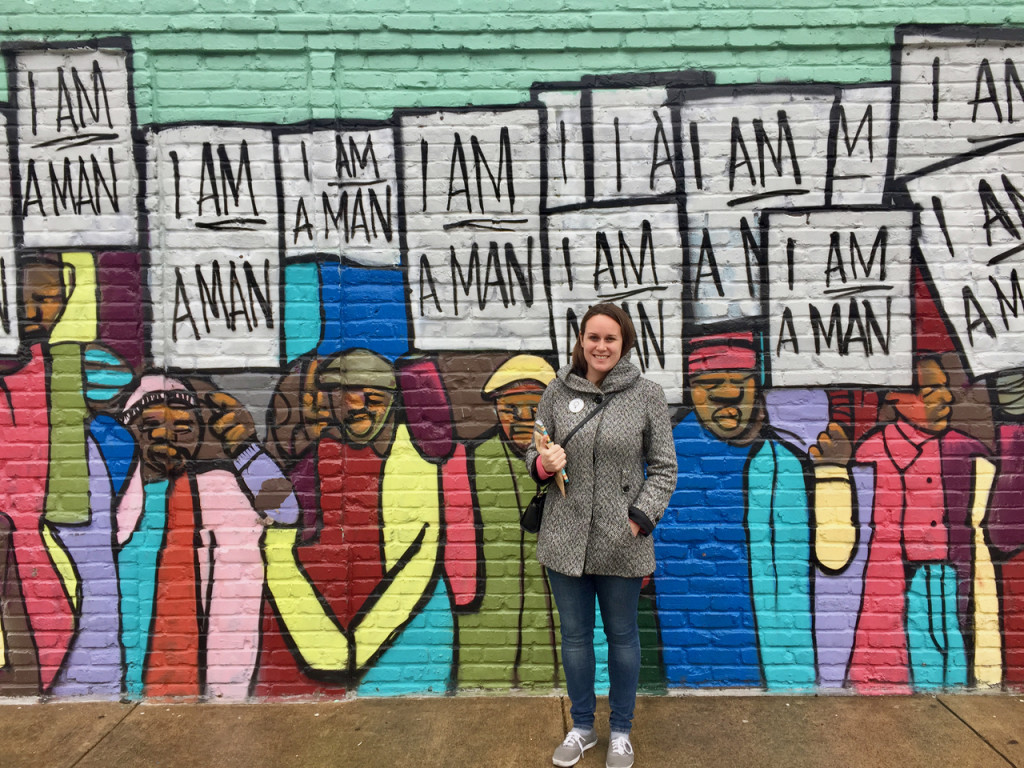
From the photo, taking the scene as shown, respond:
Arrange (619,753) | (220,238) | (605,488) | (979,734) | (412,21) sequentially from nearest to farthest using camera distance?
(605,488)
(619,753)
(979,734)
(412,21)
(220,238)

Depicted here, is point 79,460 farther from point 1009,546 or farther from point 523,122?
point 1009,546

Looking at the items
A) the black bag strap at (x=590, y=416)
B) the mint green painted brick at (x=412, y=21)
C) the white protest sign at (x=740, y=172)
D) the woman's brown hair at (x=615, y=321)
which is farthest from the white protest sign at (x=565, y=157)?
the black bag strap at (x=590, y=416)

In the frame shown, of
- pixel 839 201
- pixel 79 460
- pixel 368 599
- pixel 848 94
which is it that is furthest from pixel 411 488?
pixel 848 94

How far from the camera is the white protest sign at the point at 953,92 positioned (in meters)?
3.70

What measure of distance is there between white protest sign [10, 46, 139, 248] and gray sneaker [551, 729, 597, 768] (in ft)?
10.4

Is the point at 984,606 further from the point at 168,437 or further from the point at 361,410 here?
the point at 168,437

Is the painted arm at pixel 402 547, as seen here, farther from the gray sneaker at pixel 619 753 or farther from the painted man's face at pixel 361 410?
the gray sneaker at pixel 619 753

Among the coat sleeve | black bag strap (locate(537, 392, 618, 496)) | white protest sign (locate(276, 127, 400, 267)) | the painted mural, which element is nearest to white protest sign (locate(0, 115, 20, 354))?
the painted mural

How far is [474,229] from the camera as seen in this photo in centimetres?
379

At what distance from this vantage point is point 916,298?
3.77 metres

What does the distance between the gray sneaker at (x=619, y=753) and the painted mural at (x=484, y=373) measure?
0.68 m

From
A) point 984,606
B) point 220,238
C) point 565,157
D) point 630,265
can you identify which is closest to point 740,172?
point 630,265

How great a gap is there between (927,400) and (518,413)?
2042 mm

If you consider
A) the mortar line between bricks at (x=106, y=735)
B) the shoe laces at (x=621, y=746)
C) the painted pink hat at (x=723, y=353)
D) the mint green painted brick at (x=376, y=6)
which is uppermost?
the mint green painted brick at (x=376, y=6)
